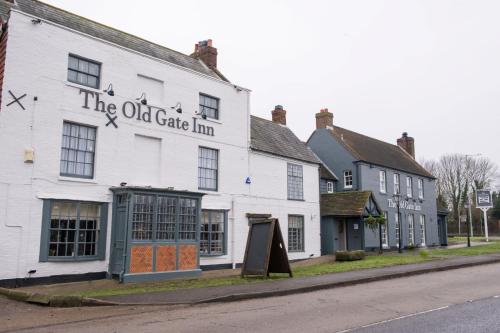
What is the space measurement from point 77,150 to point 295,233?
13186 millimetres

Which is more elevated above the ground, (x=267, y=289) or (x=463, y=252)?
(x=463, y=252)

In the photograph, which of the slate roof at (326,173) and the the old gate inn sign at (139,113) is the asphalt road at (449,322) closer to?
the the old gate inn sign at (139,113)

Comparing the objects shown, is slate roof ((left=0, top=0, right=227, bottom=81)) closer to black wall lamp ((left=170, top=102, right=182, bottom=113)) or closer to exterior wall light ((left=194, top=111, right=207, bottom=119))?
black wall lamp ((left=170, top=102, right=182, bottom=113))

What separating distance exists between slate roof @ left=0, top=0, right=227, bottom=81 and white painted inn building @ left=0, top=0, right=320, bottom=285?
7 centimetres

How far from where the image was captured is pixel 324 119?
35.0 m

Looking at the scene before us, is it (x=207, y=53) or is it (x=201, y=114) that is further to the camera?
(x=207, y=53)

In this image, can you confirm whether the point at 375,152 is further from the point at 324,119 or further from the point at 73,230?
the point at 73,230

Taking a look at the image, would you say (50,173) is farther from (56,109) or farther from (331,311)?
(331,311)

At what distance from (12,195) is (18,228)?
3.43 feet

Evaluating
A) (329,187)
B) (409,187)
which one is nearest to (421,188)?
(409,187)

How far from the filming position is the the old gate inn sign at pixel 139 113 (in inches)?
658

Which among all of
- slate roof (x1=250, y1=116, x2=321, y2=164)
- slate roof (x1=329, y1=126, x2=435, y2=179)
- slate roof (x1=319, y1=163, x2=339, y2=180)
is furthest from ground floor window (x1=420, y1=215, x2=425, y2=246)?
slate roof (x1=250, y1=116, x2=321, y2=164)

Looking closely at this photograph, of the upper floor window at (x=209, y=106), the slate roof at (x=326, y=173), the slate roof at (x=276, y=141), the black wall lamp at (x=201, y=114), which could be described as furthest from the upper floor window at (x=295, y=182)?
the black wall lamp at (x=201, y=114)

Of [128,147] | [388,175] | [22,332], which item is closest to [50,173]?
[128,147]
